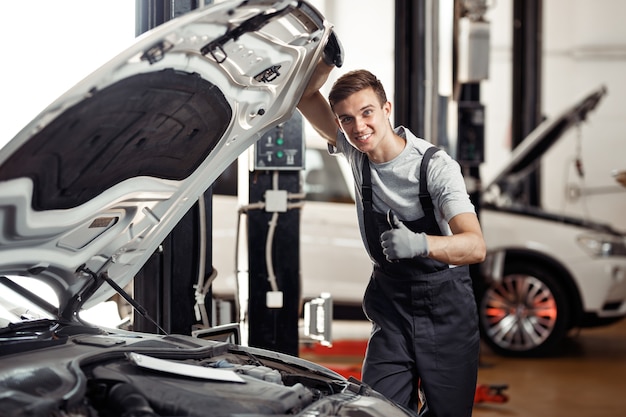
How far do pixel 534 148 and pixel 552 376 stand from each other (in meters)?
2.11

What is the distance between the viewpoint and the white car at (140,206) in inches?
81.2

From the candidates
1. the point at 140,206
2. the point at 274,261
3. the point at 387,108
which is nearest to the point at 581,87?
the point at 274,261

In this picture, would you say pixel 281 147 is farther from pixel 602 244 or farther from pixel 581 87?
pixel 581 87

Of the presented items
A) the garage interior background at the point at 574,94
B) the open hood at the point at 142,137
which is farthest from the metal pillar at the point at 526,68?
the open hood at the point at 142,137

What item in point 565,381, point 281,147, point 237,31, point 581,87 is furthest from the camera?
point 581,87

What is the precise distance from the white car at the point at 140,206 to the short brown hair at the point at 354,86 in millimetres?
145

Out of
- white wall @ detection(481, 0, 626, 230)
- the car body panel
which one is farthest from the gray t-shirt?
white wall @ detection(481, 0, 626, 230)

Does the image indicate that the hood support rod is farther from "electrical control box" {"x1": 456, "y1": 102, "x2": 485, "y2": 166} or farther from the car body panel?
the car body panel

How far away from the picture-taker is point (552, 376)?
6.66 metres

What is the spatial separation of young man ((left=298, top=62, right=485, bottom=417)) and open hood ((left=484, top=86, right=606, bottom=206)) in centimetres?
453

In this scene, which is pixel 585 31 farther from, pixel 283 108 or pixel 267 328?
pixel 283 108

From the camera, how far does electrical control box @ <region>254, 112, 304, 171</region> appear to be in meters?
4.30

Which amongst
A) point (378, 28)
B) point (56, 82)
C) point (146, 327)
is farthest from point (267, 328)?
point (378, 28)

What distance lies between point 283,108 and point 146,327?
142cm
